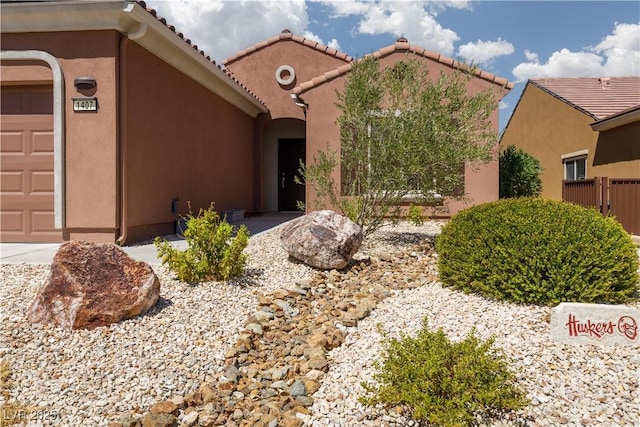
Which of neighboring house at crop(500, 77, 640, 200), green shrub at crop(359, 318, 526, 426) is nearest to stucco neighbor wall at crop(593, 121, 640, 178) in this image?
neighboring house at crop(500, 77, 640, 200)

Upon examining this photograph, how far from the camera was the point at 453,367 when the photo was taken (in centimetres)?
287

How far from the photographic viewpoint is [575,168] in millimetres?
14508

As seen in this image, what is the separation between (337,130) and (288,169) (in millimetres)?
5318

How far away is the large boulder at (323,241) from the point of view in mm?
5711

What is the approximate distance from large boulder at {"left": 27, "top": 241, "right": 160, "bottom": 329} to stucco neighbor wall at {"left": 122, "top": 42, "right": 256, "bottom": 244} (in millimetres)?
2971

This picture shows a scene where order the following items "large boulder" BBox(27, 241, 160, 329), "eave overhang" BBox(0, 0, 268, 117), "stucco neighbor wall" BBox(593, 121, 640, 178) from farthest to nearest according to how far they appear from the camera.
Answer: "stucco neighbor wall" BBox(593, 121, 640, 178) → "eave overhang" BBox(0, 0, 268, 117) → "large boulder" BBox(27, 241, 160, 329)

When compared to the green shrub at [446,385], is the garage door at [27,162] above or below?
above

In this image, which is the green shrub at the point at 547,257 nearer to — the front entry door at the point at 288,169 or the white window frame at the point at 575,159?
the white window frame at the point at 575,159

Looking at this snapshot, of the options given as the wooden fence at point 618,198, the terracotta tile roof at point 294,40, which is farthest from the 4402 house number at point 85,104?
the wooden fence at point 618,198

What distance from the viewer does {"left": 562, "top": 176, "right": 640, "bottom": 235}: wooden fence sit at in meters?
8.75

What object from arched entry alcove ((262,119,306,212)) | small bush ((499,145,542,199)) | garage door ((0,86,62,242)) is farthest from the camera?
arched entry alcove ((262,119,306,212))

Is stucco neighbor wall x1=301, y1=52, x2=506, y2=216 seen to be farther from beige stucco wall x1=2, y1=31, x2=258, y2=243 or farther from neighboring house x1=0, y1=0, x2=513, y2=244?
beige stucco wall x1=2, y1=31, x2=258, y2=243

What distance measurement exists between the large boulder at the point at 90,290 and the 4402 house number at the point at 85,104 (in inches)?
133

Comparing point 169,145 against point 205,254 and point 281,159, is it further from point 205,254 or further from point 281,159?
point 281,159
